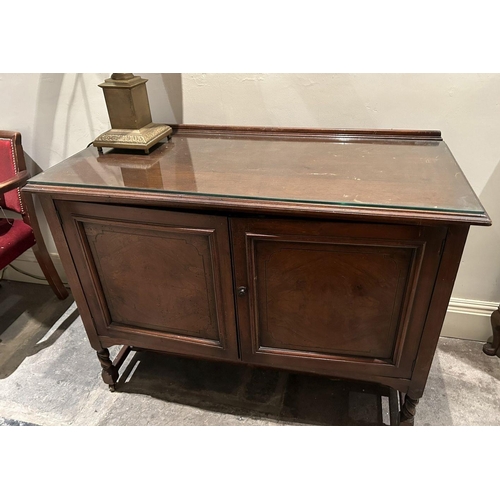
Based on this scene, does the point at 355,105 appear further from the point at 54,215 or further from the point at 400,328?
the point at 54,215

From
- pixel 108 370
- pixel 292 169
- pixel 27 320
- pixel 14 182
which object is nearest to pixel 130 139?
pixel 292 169

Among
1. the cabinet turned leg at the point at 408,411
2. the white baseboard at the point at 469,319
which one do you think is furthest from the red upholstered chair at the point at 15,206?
the white baseboard at the point at 469,319

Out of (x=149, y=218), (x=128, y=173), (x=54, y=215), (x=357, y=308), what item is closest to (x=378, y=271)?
(x=357, y=308)

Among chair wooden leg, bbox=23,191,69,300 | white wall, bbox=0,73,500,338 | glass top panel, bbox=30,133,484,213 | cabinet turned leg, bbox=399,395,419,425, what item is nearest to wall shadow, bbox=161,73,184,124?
white wall, bbox=0,73,500,338

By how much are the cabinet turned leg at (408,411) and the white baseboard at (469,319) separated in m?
0.53

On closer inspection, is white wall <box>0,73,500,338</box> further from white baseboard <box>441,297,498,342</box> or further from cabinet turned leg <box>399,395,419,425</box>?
cabinet turned leg <box>399,395,419,425</box>

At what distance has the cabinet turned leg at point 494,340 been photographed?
1526 mm

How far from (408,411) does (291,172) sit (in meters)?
0.83

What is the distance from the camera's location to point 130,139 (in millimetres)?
1226

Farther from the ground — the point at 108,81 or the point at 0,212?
the point at 108,81

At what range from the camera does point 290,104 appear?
135 cm

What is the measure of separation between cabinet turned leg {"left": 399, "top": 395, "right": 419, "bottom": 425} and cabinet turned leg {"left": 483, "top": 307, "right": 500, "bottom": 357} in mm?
531

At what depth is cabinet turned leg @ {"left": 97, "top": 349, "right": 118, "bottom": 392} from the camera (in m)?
1.46

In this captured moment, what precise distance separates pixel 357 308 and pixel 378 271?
0.13 meters
